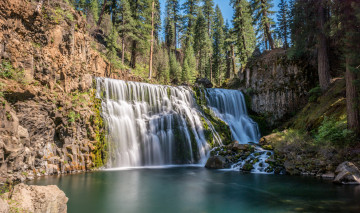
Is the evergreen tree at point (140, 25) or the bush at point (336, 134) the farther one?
the evergreen tree at point (140, 25)

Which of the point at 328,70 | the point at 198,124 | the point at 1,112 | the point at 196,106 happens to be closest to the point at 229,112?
the point at 196,106

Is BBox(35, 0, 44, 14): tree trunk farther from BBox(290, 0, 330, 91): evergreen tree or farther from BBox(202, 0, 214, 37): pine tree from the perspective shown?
BBox(202, 0, 214, 37): pine tree

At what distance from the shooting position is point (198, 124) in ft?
57.7

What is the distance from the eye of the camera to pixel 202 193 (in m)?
8.07

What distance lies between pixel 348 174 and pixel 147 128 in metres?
11.7

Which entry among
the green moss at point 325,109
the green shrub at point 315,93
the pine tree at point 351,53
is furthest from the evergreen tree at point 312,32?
the pine tree at point 351,53

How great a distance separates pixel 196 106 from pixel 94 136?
10.3m

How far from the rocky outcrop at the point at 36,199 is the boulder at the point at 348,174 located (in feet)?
32.7

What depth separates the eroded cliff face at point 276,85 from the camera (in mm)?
20016

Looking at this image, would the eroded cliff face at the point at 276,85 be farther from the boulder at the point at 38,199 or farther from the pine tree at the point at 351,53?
the boulder at the point at 38,199

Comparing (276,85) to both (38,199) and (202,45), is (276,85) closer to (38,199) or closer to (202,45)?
(38,199)

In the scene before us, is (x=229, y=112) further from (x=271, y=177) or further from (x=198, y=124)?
(x=271, y=177)

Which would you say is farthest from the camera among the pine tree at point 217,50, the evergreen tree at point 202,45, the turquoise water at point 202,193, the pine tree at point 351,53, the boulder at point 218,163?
the evergreen tree at point 202,45

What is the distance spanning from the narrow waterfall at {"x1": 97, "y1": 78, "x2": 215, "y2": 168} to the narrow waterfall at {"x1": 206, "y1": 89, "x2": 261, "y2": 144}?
4.14m
